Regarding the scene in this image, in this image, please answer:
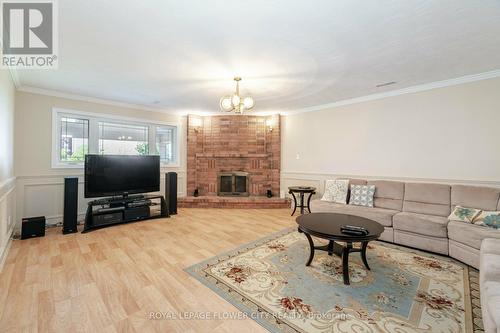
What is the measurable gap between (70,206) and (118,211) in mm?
728

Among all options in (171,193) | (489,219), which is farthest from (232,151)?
(489,219)

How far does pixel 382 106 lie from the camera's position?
4.31m

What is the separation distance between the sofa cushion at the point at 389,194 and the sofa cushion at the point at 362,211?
0.66 feet

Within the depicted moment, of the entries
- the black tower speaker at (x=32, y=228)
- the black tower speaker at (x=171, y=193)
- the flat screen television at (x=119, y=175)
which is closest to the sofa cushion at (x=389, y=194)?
the black tower speaker at (x=171, y=193)

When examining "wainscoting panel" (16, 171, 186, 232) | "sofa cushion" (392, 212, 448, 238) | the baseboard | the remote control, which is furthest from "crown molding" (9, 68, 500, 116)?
the remote control

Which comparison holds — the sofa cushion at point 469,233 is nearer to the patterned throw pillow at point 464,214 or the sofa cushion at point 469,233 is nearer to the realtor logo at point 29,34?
the patterned throw pillow at point 464,214

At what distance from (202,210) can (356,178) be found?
3.69 metres

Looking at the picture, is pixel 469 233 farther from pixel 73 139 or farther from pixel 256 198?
pixel 73 139

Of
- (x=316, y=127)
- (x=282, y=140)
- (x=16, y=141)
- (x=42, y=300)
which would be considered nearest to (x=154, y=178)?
(x=16, y=141)

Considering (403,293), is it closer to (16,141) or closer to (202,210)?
(202,210)

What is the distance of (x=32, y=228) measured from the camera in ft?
11.2

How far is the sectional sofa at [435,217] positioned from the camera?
2.46 metres

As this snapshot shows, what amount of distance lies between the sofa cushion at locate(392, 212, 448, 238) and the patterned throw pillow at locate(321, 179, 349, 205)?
39.1 inches

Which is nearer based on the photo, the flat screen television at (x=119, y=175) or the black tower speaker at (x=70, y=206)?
the black tower speaker at (x=70, y=206)
